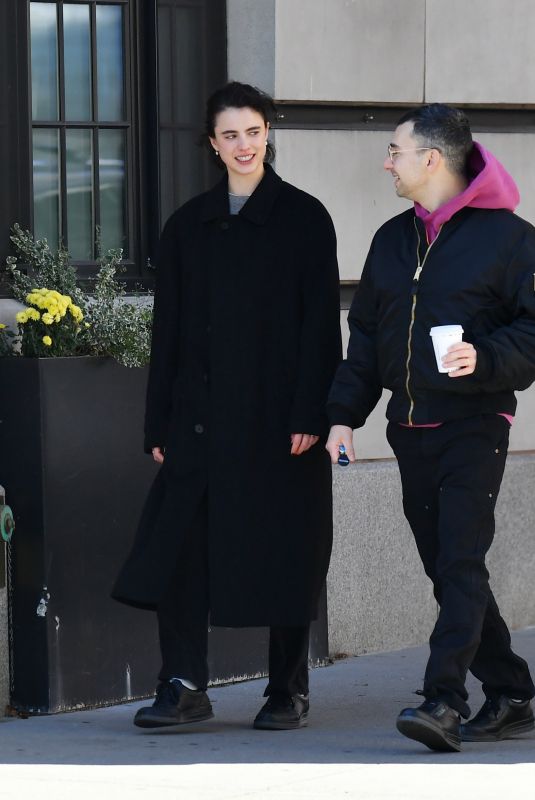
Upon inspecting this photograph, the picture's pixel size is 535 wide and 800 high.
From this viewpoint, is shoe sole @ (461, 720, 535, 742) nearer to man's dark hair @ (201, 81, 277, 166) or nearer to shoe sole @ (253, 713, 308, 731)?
shoe sole @ (253, 713, 308, 731)

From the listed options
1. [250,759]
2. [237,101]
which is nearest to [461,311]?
[237,101]

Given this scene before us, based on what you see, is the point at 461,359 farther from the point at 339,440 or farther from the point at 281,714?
the point at 281,714

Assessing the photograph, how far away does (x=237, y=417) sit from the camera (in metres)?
5.43

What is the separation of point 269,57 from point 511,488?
206cm

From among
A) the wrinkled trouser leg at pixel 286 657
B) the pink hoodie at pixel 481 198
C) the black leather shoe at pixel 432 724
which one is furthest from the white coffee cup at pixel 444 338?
the wrinkled trouser leg at pixel 286 657

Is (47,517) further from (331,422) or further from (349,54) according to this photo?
(349,54)

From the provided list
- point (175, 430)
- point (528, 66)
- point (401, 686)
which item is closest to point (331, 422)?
point (175, 430)

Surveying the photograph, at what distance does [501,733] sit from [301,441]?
105 cm

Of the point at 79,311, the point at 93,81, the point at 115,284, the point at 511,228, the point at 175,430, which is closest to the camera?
the point at 511,228

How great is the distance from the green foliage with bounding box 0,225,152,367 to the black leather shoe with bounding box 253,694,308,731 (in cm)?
125

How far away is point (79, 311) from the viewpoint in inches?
233

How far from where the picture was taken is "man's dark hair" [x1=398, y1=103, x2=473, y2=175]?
5129 millimetres

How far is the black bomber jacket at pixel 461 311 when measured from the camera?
195 inches

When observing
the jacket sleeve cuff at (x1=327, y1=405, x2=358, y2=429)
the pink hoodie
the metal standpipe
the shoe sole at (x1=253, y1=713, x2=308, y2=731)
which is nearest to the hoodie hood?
the pink hoodie
